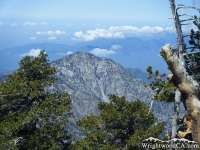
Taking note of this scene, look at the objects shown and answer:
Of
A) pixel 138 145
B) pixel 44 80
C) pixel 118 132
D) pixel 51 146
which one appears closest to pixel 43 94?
pixel 44 80

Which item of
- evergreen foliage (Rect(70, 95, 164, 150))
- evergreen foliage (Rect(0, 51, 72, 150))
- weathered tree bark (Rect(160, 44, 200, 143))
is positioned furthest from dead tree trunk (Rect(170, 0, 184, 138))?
evergreen foliage (Rect(0, 51, 72, 150))

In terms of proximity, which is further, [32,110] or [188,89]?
[32,110]

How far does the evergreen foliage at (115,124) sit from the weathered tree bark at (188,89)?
11909mm

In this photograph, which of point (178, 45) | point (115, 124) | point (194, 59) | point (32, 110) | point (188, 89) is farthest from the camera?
point (115, 124)

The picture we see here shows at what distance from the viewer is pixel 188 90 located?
10773 millimetres

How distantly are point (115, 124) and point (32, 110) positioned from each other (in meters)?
7.57

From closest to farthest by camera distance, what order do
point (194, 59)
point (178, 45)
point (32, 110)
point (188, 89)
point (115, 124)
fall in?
point (188, 89)
point (178, 45)
point (194, 59)
point (32, 110)
point (115, 124)

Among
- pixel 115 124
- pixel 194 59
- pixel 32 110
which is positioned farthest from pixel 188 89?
pixel 32 110

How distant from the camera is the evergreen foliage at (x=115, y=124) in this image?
22.7 meters

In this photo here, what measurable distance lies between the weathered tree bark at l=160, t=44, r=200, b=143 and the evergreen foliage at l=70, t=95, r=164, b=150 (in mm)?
11909

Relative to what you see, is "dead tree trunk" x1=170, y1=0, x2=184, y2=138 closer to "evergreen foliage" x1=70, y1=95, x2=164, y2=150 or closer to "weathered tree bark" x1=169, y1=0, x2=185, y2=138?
"weathered tree bark" x1=169, y1=0, x2=185, y2=138

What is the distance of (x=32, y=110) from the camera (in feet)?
75.7

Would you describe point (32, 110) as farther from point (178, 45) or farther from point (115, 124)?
point (178, 45)

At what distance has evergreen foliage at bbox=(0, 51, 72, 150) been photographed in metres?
22.6
